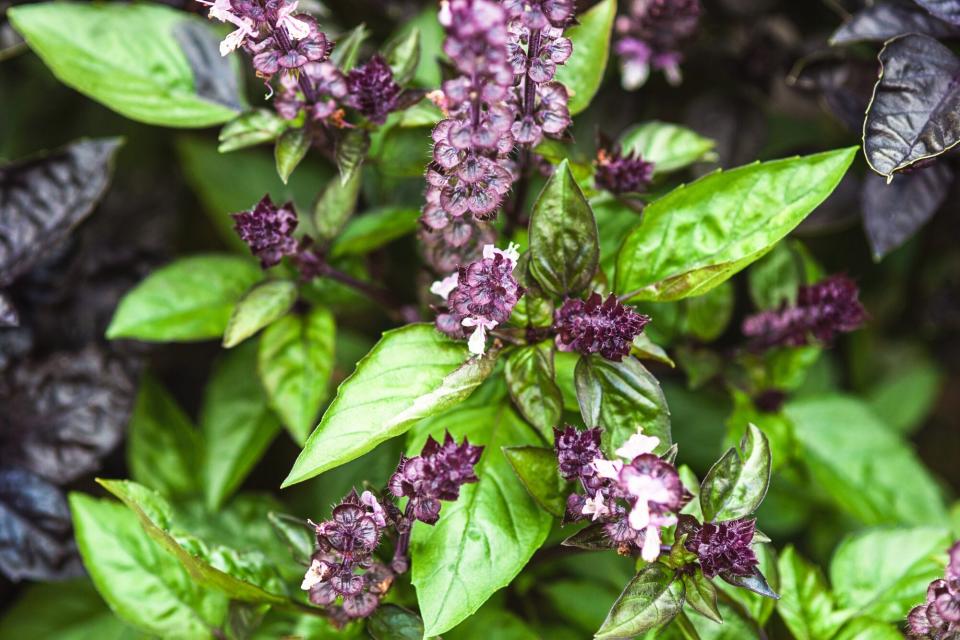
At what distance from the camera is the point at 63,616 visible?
4.65 feet

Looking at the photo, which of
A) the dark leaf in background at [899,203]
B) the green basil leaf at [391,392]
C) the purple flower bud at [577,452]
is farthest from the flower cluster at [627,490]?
the dark leaf in background at [899,203]

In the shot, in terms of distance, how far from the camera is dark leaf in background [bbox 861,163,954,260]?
1296mm

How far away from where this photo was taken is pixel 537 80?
911 mm

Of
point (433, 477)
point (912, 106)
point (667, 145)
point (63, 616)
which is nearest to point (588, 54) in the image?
point (667, 145)

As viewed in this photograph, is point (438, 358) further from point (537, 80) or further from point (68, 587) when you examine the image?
point (68, 587)

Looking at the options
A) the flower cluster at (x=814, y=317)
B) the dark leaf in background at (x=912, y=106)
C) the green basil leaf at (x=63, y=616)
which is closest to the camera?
the dark leaf in background at (x=912, y=106)

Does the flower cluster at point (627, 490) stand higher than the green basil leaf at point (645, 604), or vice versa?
the flower cluster at point (627, 490)

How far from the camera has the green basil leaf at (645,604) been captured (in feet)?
2.87

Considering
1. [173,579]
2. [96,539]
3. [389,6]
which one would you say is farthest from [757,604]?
[389,6]

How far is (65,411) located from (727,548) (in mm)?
1017

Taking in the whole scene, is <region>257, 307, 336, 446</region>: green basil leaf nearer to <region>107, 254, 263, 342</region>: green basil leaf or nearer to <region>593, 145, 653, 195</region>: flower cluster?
<region>107, 254, 263, 342</region>: green basil leaf

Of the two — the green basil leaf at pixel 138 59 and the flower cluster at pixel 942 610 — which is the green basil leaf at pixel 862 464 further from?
the green basil leaf at pixel 138 59

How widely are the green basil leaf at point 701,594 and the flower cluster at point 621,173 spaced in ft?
1.55

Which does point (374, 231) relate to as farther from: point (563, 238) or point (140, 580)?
point (140, 580)
